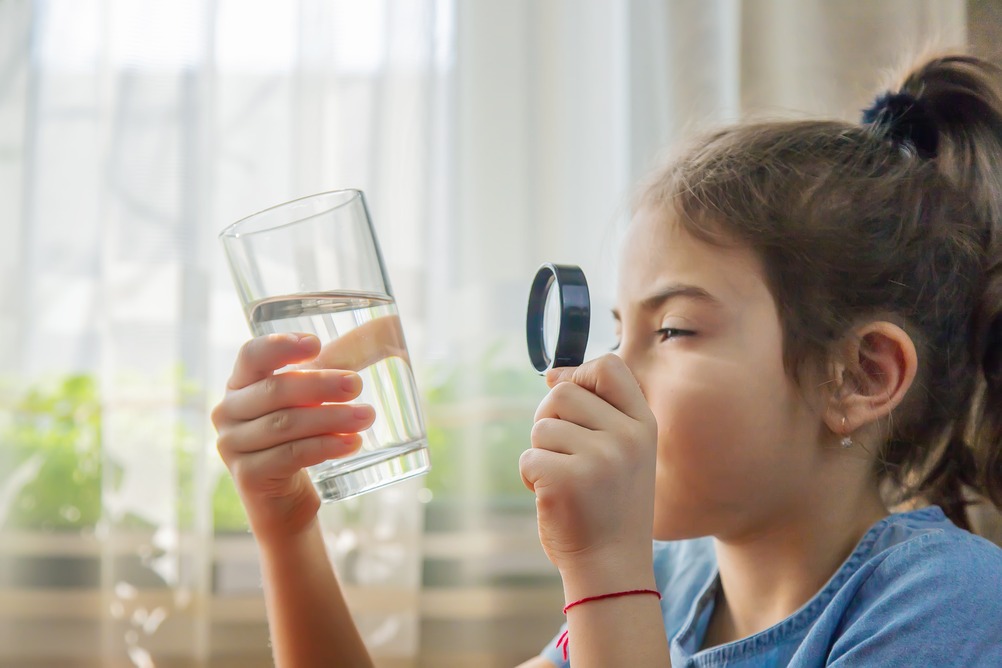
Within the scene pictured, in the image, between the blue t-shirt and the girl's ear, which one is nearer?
the blue t-shirt

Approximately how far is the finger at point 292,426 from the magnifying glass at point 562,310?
191 mm

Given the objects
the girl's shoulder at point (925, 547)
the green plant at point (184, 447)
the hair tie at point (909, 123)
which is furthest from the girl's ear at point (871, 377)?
the green plant at point (184, 447)

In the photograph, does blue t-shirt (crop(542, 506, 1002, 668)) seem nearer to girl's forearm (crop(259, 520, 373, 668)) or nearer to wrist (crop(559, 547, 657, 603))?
wrist (crop(559, 547, 657, 603))

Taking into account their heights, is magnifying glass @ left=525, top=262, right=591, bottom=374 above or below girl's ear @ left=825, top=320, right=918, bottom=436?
above

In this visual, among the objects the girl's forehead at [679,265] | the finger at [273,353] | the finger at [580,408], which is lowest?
the finger at [580,408]

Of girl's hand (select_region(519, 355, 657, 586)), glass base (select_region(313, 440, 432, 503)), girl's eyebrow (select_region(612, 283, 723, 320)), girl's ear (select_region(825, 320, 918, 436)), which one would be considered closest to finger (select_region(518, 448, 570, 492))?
girl's hand (select_region(519, 355, 657, 586))

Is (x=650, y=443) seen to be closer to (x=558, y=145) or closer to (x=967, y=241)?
(x=967, y=241)

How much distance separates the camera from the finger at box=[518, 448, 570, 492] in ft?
2.82

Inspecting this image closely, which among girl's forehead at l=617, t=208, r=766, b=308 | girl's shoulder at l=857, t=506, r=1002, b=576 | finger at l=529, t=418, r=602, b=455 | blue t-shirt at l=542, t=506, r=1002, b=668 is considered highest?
girl's forehead at l=617, t=208, r=766, b=308

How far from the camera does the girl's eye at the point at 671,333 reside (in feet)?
3.23

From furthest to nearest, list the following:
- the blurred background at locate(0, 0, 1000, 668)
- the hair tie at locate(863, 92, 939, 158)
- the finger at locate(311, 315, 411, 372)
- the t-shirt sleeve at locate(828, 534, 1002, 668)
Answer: the blurred background at locate(0, 0, 1000, 668) < the hair tie at locate(863, 92, 939, 158) < the finger at locate(311, 315, 411, 372) < the t-shirt sleeve at locate(828, 534, 1002, 668)

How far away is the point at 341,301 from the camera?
92cm

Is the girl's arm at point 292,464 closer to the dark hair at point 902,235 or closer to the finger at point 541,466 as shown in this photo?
the finger at point 541,466

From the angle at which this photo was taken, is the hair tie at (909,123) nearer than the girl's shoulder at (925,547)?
No
